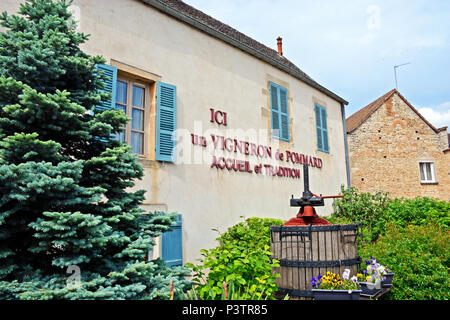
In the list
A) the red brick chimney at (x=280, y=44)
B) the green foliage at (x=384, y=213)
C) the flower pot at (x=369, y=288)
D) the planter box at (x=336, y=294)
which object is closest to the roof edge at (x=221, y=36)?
the red brick chimney at (x=280, y=44)

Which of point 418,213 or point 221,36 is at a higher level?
point 221,36

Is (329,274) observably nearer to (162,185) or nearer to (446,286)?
(446,286)

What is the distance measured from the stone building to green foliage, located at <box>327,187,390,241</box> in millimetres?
5617

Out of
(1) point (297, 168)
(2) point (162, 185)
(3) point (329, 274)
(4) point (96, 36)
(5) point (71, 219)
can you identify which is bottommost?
(3) point (329, 274)

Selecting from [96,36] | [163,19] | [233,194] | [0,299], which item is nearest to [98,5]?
[96,36]

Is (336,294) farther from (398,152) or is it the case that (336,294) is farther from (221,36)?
(398,152)

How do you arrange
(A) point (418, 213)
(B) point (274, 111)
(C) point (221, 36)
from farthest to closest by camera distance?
1. (A) point (418, 213)
2. (B) point (274, 111)
3. (C) point (221, 36)

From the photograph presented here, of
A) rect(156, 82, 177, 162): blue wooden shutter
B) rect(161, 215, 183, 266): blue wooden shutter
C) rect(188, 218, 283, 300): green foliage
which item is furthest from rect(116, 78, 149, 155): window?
rect(188, 218, 283, 300): green foliage

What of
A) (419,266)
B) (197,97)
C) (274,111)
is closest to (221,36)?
(197,97)

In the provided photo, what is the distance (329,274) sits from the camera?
4059 millimetres

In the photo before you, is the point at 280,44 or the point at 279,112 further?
the point at 280,44

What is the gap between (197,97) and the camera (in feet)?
22.8

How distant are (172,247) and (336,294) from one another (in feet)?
9.86
